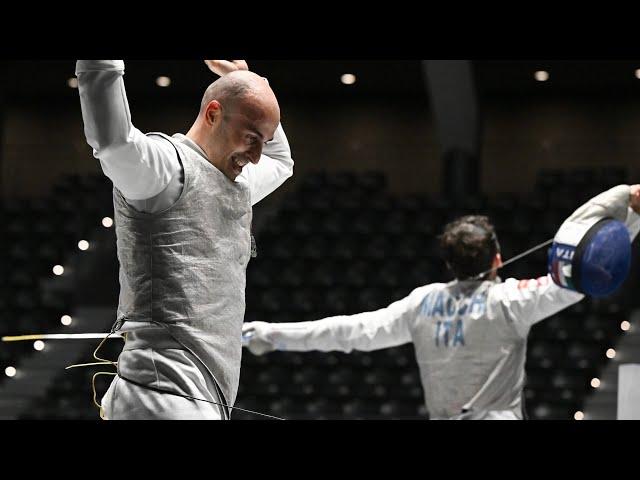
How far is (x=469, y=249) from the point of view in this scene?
295cm

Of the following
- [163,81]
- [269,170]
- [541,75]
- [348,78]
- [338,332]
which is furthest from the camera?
[163,81]

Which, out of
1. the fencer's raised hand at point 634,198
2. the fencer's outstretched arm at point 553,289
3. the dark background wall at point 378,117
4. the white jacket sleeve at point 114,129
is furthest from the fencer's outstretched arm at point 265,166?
the dark background wall at point 378,117

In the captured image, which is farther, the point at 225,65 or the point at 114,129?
the point at 225,65

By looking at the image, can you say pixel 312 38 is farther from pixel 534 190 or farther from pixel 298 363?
pixel 534 190

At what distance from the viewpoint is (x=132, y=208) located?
64.7 inches

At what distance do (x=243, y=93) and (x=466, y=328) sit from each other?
139cm

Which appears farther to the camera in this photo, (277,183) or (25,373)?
(25,373)

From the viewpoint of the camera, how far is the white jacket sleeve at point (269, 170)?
198cm

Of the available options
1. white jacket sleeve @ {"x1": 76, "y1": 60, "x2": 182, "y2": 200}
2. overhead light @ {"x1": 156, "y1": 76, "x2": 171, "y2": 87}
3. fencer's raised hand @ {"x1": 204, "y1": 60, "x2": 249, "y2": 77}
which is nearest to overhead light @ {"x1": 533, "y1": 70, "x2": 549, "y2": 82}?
overhead light @ {"x1": 156, "y1": 76, "x2": 171, "y2": 87}

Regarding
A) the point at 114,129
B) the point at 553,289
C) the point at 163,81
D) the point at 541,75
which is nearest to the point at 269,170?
the point at 114,129

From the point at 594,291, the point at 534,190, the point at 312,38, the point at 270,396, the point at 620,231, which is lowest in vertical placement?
the point at 270,396

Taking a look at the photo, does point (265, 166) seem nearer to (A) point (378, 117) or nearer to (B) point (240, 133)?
(B) point (240, 133)

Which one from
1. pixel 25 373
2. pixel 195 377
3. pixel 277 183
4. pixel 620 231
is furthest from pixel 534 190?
pixel 195 377
